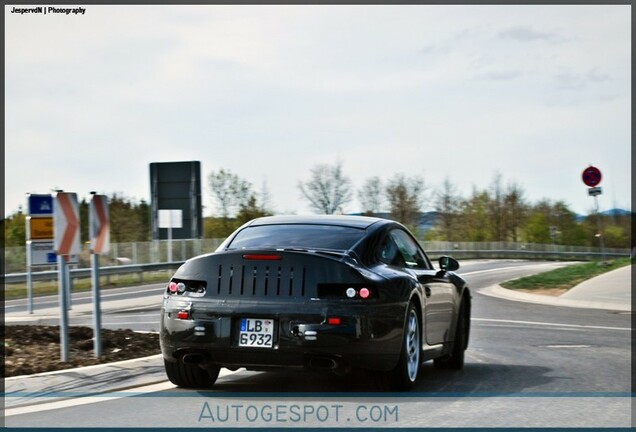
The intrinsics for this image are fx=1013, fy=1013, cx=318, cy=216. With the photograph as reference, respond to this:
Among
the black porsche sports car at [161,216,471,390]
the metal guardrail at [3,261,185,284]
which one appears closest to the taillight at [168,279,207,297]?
the black porsche sports car at [161,216,471,390]

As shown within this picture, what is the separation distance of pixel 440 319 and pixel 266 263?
7.32 feet

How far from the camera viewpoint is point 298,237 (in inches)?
327

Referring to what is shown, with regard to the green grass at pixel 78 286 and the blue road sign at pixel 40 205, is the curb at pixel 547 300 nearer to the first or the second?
the blue road sign at pixel 40 205

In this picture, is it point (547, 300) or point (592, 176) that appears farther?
point (592, 176)

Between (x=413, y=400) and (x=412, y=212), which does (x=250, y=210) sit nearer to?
(x=412, y=212)

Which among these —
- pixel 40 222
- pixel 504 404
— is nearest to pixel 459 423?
pixel 504 404

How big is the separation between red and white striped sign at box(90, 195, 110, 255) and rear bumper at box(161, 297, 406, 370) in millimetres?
2493

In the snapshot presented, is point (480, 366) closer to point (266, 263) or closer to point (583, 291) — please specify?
point (266, 263)

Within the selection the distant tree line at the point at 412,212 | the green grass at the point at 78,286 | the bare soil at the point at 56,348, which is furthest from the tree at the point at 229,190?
the bare soil at the point at 56,348

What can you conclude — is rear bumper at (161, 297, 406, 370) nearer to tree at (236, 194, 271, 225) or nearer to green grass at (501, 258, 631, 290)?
green grass at (501, 258, 631, 290)

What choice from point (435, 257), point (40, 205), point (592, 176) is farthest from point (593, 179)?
point (435, 257)

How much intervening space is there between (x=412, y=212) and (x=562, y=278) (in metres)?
54.0

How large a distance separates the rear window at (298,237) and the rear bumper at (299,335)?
72cm

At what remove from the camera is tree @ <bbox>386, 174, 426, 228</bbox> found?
79688 millimetres
